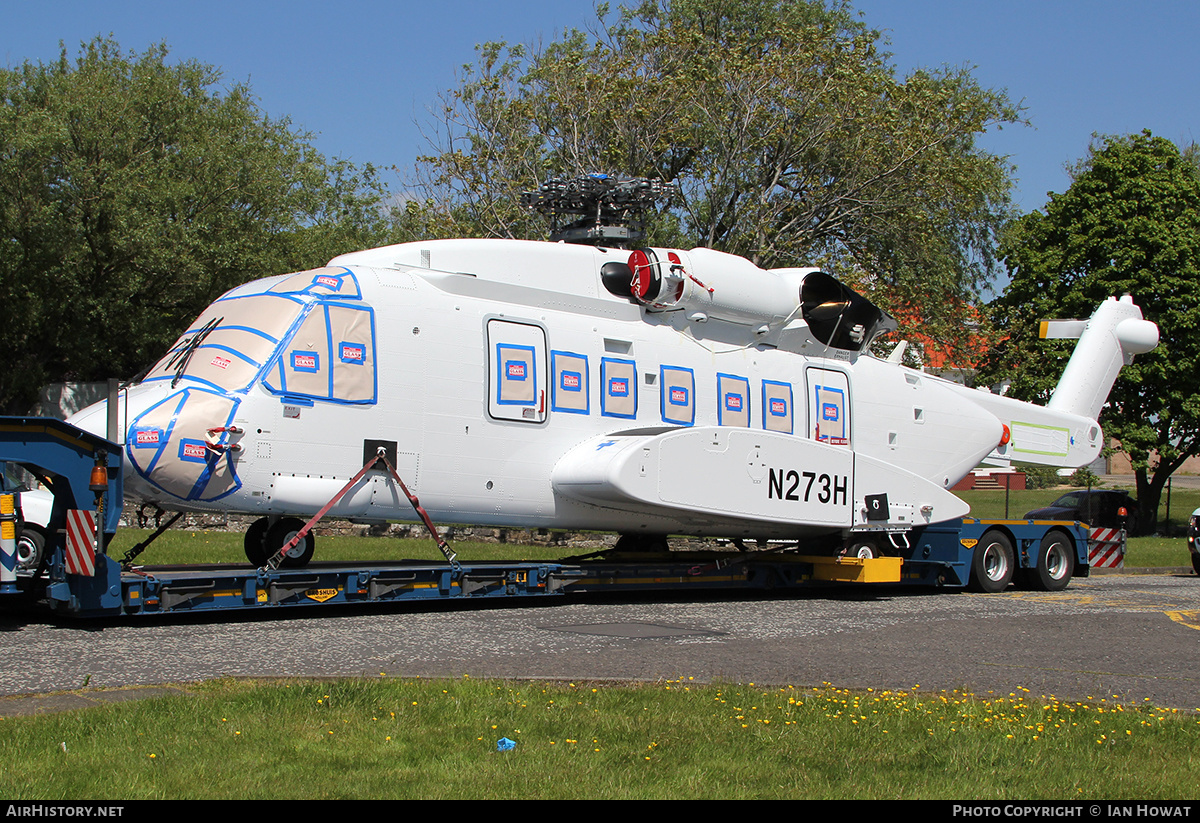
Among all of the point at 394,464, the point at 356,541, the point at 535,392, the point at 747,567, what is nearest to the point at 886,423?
the point at 747,567

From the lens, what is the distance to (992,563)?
17.5 metres

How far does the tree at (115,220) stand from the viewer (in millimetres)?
24484

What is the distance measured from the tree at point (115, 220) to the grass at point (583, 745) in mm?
20157

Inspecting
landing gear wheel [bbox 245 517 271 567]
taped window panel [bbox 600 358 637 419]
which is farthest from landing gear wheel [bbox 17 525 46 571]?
taped window panel [bbox 600 358 637 419]

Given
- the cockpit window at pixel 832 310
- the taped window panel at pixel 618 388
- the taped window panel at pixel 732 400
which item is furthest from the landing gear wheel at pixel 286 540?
the cockpit window at pixel 832 310

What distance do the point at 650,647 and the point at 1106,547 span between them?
13168mm

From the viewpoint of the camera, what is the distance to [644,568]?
14094 millimetres

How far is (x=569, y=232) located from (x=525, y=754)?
10.1m

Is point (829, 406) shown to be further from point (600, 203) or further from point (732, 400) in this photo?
point (600, 203)

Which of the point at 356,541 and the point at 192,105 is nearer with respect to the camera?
the point at 356,541

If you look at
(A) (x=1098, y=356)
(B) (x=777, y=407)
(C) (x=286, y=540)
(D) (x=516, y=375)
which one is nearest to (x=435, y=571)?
(C) (x=286, y=540)

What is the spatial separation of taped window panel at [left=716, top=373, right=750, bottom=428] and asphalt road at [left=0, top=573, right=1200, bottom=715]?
2.39m
